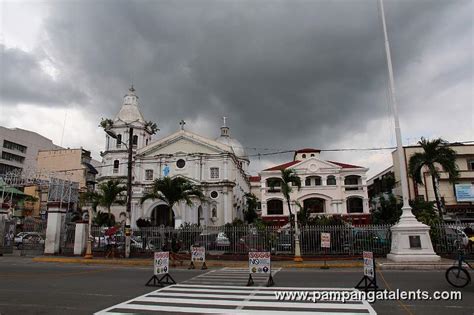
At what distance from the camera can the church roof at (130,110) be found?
54156 mm

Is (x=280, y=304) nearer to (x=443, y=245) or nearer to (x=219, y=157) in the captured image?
(x=443, y=245)

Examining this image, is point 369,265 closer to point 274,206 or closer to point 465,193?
point 274,206

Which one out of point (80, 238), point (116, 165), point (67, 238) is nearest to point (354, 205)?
point (80, 238)

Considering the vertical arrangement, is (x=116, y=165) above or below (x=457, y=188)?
above

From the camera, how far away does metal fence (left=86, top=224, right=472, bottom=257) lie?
868 inches

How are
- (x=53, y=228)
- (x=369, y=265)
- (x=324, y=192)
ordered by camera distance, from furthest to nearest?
1. (x=324, y=192)
2. (x=53, y=228)
3. (x=369, y=265)

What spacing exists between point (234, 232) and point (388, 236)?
9545 millimetres

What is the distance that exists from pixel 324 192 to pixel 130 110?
30.9 metres

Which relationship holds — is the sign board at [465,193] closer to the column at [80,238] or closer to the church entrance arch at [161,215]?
the church entrance arch at [161,215]

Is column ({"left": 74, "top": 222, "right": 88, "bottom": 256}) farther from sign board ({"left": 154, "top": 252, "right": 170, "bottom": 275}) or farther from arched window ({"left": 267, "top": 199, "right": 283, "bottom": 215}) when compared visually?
arched window ({"left": 267, "top": 199, "right": 283, "bottom": 215})

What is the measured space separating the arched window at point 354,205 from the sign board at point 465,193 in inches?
421

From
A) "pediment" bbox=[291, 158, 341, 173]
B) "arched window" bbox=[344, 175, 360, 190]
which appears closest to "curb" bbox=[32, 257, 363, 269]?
"pediment" bbox=[291, 158, 341, 173]

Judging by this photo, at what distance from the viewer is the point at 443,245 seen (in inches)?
856

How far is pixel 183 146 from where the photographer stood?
5219 cm
